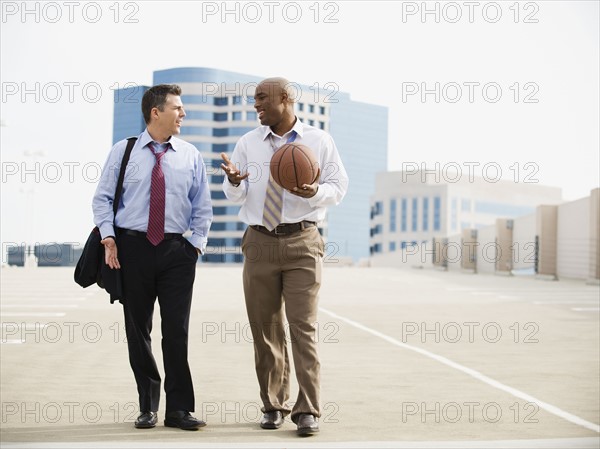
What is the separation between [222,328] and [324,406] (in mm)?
7139

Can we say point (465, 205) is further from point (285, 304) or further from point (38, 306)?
point (285, 304)

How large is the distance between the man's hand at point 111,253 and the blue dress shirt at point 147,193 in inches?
1.9

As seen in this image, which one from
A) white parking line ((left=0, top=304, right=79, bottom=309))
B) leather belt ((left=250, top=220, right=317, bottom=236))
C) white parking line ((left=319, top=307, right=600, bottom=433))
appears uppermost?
leather belt ((left=250, top=220, right=317, bottom=236))

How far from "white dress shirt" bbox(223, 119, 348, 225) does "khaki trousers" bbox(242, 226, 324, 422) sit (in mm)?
119

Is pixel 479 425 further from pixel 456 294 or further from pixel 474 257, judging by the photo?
pixel 474 257

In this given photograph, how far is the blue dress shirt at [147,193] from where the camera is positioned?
593 centimetres

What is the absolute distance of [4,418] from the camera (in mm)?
6266

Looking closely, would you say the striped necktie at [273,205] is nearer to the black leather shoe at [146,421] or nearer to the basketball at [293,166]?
the basketball at [293,166]

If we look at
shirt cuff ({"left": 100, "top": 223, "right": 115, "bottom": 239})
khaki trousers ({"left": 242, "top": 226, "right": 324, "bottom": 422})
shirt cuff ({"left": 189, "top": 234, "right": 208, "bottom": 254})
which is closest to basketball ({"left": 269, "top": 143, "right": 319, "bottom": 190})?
khaki trousers ({"left": 242, "top": 226, "right": 324, "bottom": 422})

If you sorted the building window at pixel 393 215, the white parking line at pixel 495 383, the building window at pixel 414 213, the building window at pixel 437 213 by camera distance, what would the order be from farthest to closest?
the building window at pixel 393 215 < the building window at pixel 414 213 < the building window at pixel 437 213 < the white parking line at pixel 495 383

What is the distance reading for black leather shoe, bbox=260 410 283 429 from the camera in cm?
595

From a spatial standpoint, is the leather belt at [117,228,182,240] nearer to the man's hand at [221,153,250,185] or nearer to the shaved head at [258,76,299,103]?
the man's hand at [221,153,250,185]
